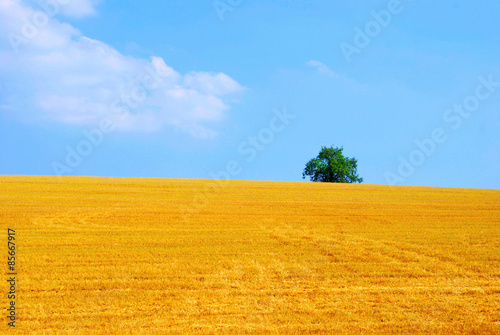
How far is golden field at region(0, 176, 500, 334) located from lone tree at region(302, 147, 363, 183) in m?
46.4

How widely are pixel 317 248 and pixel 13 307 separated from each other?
9.60 metres

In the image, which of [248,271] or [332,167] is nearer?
[248,271]

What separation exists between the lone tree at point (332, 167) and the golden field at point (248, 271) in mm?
46399

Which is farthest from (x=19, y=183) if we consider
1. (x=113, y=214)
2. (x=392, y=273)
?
(x=392, y=273)

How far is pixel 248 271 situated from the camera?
11773 millimetres

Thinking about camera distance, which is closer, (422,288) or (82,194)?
(422,288)

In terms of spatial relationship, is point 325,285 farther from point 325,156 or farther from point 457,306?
point 325,156

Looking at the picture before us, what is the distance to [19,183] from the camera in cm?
3481

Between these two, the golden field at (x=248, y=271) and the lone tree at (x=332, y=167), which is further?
the lone tree at (x=332, y=167)

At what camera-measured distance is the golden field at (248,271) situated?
8.38m

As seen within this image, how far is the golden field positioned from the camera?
8383 mm

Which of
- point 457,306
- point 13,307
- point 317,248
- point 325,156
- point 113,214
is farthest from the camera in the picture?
point 325,156

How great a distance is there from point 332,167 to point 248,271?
2382 inches

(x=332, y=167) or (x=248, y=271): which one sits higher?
(x=332, y=167)
